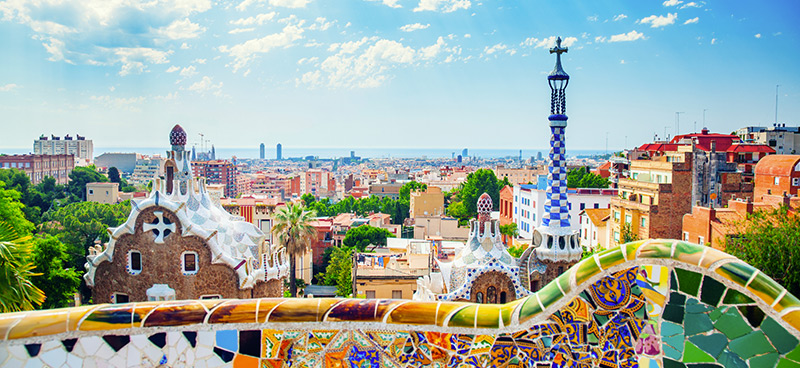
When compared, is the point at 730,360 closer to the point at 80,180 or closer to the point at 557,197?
the point at 557,197

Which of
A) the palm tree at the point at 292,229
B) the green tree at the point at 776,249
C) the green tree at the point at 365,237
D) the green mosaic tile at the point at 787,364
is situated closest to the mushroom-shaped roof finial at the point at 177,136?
the palm tree at the point at 292,229

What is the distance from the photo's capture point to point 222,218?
16.3 m

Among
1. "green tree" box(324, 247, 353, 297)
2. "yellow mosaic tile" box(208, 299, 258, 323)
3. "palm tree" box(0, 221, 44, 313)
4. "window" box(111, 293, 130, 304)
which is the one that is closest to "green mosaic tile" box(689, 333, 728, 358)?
"yellow mosaic tile" box(208, 299, 258, 323)

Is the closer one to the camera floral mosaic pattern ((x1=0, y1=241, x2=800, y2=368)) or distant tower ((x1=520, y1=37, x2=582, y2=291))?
floral mosaic pattern ((x1=0, y1=241, x2=800, y2=368))

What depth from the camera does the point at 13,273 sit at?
7.55 metres

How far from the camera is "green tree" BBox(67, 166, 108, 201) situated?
63.9 meters

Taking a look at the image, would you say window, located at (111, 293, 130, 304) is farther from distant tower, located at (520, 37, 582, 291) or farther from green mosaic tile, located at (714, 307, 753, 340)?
green mosaic tile, located at (714, 307, 753, 340)

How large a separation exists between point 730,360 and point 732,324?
21cm

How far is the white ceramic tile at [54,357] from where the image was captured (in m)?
3.91

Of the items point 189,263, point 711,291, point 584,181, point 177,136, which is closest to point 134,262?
point 189,263

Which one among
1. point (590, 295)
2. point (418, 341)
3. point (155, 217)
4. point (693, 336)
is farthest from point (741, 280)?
point (155, 217)

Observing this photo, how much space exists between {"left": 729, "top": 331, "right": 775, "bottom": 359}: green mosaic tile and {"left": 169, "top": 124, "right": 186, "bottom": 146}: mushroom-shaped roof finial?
49.5 ft

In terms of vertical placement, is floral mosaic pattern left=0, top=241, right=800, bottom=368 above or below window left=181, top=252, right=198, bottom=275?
above

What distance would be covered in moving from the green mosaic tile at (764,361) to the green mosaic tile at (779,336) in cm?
5
